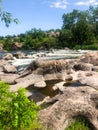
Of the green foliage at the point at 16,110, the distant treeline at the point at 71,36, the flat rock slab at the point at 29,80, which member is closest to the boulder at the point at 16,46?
the distant treeline at the point at 71,36

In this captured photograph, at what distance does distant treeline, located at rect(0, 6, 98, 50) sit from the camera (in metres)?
111

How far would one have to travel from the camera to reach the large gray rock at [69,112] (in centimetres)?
923

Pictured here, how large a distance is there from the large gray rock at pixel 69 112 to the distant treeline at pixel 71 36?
3229 inches

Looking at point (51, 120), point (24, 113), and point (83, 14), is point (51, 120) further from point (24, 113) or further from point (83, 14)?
point (83, 14)

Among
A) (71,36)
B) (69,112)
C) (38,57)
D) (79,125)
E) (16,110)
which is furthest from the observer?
(71,36)

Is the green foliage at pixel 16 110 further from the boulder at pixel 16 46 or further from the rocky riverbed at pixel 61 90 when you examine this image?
the boulder at pixel 16 46

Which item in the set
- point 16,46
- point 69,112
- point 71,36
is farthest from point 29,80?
point 16,46

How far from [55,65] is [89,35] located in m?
90.1

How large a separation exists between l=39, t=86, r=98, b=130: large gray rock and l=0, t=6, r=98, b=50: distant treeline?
82.0 meters

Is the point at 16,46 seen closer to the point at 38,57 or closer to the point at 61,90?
the point at 38,57

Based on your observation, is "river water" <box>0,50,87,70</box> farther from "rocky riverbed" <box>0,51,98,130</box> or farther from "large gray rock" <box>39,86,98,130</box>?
"large gray rock" <box>39,86,98,130</box>

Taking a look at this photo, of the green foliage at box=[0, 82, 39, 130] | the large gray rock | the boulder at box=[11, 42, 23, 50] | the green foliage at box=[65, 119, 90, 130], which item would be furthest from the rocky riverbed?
the boulder at box=[11, 42, 23, 50]

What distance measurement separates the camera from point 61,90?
14.2m

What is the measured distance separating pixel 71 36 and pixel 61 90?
100576 millimetres
